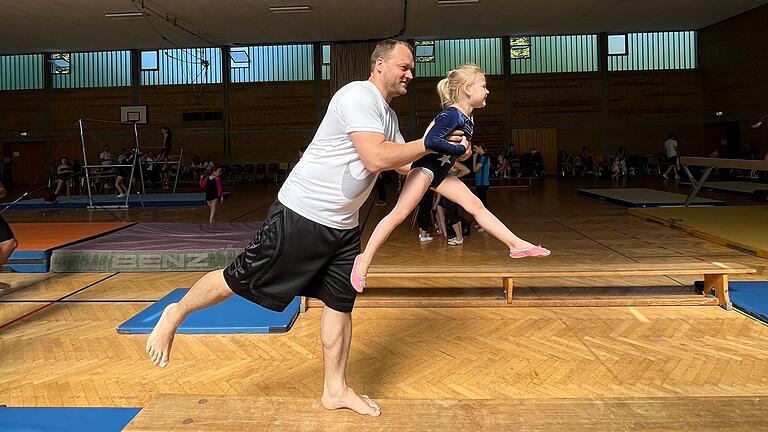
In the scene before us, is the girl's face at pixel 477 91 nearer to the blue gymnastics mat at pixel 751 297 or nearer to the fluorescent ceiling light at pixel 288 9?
the blue gymnastics mat at pixel 751 297

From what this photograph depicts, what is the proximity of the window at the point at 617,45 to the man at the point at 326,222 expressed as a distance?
2239cm

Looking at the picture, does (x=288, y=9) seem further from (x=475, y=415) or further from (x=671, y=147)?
(x=475, y=415)

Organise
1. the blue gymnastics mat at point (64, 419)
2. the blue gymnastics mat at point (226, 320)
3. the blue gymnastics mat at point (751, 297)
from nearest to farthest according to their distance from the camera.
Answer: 1. the blue gymnastics mat at point (64, 419)
2. the blue gymnastics mat at point (226, 320)
3. the blue gymnastics mat at point (751, 297)

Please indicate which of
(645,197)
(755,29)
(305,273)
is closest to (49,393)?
(305,273)

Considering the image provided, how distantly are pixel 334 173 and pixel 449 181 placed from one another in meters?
0.62

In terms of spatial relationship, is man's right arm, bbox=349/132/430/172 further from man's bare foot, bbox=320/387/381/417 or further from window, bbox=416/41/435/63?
window, bbox=416/41/435/63

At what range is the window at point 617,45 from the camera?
2244cm

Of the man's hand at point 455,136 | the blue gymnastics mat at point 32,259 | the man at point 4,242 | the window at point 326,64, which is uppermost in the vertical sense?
the window at point 326,64

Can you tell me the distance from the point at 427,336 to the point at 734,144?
20866 millimetres

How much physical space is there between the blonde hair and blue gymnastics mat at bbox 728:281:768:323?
9.98ft

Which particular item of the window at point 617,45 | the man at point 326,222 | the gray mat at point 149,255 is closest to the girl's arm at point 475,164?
the gray mat at point 149,255

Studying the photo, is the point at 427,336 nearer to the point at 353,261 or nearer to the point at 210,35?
the point at 353,261

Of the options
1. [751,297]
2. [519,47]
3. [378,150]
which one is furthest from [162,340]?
[519,47]

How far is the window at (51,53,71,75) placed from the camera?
23.6 m
